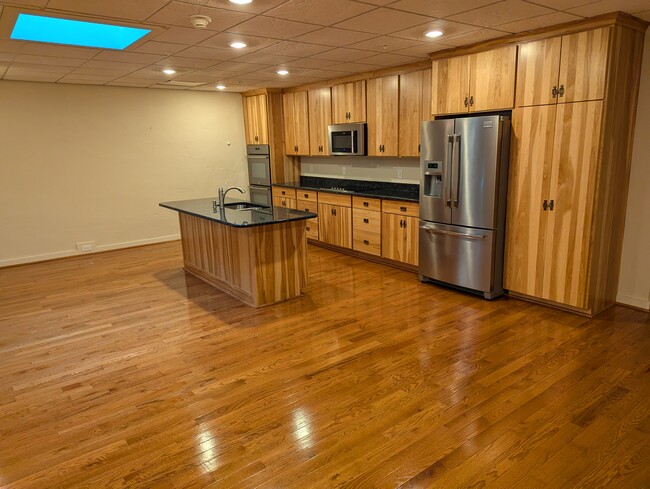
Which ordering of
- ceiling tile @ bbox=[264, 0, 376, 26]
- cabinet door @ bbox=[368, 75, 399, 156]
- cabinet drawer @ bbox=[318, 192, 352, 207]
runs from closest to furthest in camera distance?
ceiling tile @ bbox=[264, 0, 376, 26], cabinet door @ bbox=[368, 75, 399, 156], cabinet drawer @ bbox=[318, 192, 352, 207]

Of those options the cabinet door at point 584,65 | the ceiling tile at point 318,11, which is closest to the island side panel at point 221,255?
the ceiling tile at point 318,11

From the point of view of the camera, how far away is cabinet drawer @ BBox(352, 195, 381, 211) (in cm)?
566

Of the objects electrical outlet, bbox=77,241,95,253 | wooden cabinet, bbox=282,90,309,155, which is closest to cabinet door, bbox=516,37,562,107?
wooden cabinet, bbox=282,90,309,155

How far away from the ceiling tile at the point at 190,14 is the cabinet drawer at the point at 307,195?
3406mm

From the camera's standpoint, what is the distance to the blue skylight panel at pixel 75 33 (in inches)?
140

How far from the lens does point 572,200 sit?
12.4 feet

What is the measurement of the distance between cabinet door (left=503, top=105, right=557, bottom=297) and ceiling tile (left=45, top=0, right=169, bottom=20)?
305 cm

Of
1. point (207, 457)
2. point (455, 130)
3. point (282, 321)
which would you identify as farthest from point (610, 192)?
point (207, 457)

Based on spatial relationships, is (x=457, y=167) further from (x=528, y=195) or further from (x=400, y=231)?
(x=400, y=231)

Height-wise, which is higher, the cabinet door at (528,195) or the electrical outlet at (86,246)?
the cabinet door at (528,195)

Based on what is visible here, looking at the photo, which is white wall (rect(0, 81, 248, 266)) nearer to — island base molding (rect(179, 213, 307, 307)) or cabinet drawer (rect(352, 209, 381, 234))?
island base molding (rect(179, 213, 307, 307))

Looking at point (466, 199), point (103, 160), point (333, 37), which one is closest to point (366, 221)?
point (466, 199)

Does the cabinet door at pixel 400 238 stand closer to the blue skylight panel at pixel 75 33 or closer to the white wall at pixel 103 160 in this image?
the blue skylight panel at pixel 75 33

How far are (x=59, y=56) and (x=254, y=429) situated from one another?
13.4 ft
